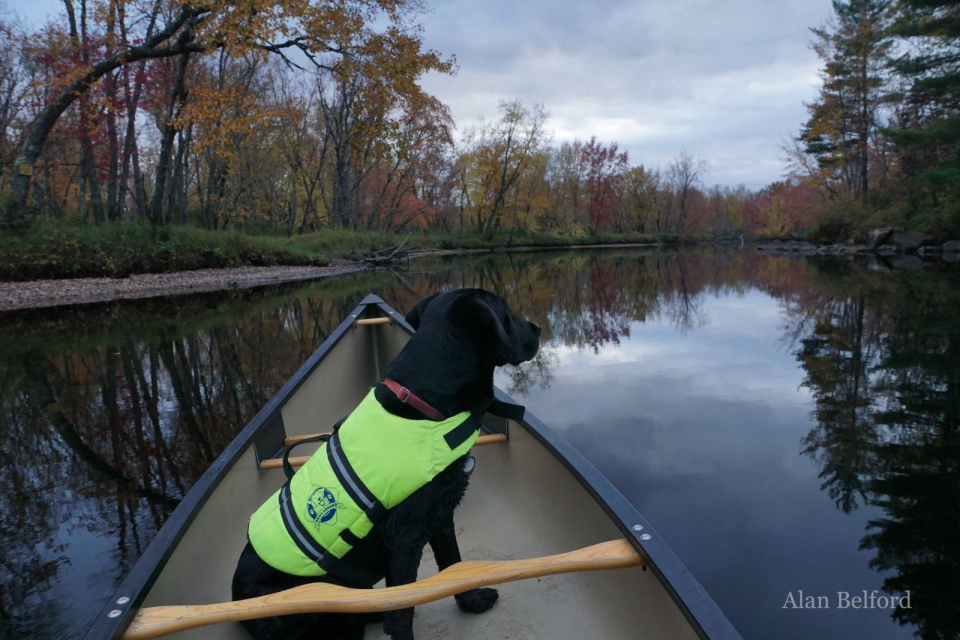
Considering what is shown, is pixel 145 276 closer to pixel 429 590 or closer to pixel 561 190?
pixel 429 590

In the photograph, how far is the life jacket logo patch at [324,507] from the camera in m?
1.74

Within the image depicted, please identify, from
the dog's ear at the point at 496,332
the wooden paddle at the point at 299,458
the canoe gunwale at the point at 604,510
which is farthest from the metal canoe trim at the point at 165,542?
the dog's ear at the point at 496,332

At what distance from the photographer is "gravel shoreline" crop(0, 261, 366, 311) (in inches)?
498

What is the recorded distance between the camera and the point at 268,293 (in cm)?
1509

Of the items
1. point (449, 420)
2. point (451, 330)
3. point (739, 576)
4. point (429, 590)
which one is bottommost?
point (739, 576)

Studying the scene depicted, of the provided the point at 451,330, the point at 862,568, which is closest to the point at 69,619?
the point at 451,330

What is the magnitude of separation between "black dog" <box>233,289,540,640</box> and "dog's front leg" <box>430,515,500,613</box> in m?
0.22

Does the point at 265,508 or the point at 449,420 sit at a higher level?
the point at 449,420

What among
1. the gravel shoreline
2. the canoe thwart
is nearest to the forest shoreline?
the gravel shoreline

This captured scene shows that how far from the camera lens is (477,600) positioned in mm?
2229

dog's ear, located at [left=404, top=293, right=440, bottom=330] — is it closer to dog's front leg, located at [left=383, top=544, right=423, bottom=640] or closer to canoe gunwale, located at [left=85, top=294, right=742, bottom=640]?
canoe gunwale, located at [left=85, top=294, right=742, bottom=640]

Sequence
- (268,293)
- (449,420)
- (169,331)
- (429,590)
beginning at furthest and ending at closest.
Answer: (268,293) → (169,331) → (449,420) → (429,590)

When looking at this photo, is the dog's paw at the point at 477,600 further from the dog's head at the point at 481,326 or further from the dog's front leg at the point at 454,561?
the dog's head at the point at 481,326

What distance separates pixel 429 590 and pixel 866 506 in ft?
10.5
